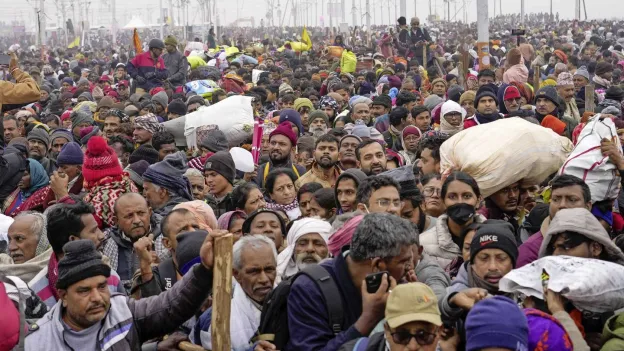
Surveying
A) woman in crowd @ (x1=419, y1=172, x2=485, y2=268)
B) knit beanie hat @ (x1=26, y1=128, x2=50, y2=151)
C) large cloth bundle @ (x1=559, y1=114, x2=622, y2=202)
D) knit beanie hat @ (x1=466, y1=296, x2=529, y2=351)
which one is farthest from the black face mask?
knit beanie hat @ (x1=26, y1=128, x2=50, y2=151)

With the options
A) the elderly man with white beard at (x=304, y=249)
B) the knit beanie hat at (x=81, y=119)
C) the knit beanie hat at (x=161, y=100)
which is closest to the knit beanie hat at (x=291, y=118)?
the knit beanie hat at (x=81, y=119)

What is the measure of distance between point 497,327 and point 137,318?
5.57 ft

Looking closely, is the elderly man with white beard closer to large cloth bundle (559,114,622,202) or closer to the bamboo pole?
the bamboo pole

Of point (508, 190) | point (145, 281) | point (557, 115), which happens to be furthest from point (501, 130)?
point (557, 115)

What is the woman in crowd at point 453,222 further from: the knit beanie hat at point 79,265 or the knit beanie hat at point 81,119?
the knit beanie hat at point 81,119

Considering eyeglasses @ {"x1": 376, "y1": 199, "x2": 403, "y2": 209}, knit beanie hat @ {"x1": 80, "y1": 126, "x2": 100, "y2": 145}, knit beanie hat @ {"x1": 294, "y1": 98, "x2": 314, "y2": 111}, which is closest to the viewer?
eyeglasses @ {"x1": 376, "y1": 199, "x2": 403, "y2": 209}

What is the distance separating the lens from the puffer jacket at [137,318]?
13.5 feet

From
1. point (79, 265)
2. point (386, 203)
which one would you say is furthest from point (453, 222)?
point (79, 265)

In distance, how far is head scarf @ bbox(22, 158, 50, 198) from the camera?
8.44 metres

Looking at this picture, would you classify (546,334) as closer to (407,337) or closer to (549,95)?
(407,337)

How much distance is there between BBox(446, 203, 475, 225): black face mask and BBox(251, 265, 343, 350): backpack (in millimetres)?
1584

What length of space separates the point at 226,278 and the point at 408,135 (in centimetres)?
538

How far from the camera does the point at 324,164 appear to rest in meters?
8.11

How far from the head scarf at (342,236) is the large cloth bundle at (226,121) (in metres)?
5.47
